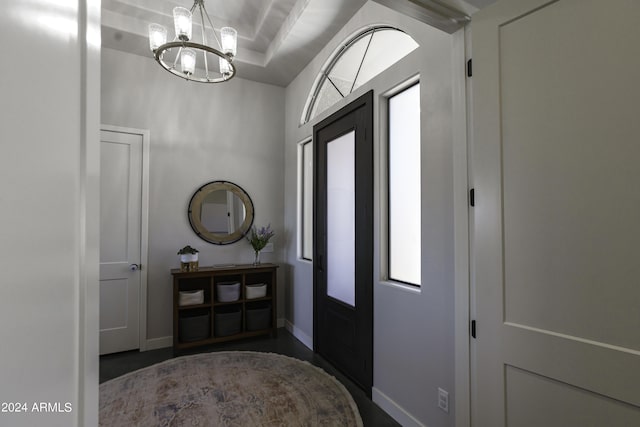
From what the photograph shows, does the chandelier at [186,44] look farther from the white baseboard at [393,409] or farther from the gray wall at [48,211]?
the white baseboard at [393,409]

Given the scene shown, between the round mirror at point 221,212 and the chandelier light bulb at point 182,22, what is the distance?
6.23ft

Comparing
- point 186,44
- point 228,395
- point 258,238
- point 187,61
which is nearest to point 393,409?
point 228,395

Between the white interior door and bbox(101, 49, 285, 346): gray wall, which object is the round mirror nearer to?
bbox(101, 49, 285, 346): gray wall

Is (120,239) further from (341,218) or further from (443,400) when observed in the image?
(443,400)

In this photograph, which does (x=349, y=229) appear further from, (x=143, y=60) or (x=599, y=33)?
(x=143, y=60)

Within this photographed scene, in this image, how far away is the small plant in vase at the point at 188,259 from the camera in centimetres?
334

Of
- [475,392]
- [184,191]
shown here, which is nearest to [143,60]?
[184,191]

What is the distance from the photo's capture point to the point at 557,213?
1.07m

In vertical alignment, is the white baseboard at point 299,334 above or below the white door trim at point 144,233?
below

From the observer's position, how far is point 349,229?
2.76 meters

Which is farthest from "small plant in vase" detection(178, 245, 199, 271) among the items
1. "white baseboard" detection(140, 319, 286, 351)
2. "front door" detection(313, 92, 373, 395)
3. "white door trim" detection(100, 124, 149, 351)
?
"front door" detection(313, 92, 373, 395)

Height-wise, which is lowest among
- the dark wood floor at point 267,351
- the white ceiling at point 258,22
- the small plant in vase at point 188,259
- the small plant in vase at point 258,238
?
the dark wood floor at point 267,351

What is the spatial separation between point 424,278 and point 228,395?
171 centimetres

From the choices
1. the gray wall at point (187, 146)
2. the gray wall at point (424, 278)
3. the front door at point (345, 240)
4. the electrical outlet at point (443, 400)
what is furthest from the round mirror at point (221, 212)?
the electrical outlet at point (443, 400)
